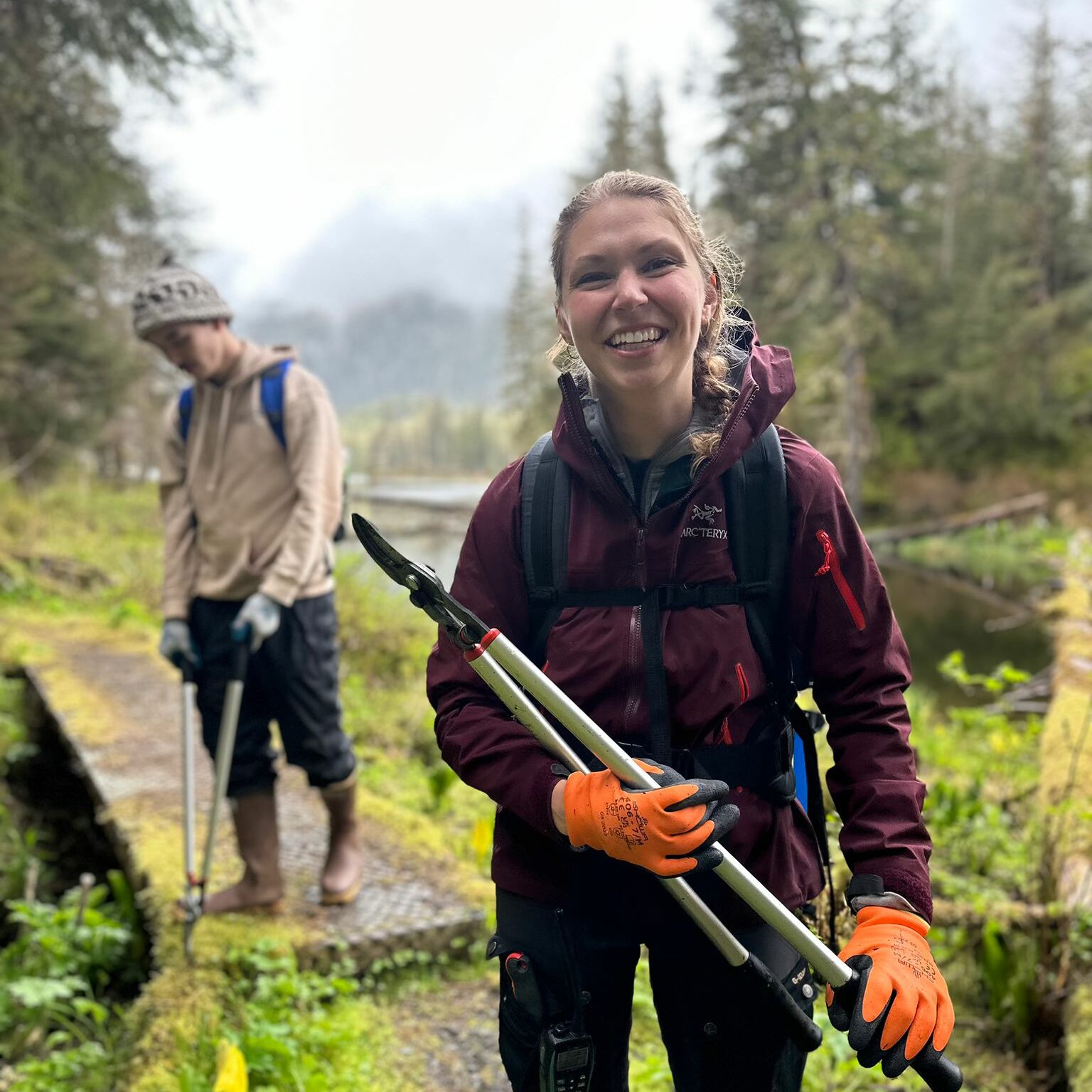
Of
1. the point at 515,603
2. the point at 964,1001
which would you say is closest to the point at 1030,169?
the point at 964,1001

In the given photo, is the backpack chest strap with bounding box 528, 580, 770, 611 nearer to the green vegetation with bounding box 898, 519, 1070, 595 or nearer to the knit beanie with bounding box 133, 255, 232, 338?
the knit beanie with bounding box 133, 255, 232, 338

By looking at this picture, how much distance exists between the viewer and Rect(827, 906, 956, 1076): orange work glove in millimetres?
1375

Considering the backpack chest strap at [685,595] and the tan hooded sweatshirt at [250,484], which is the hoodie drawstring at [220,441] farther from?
the backpack chest strap at [685,595]

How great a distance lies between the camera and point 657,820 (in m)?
1.38

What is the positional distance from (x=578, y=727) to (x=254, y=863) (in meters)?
2.61

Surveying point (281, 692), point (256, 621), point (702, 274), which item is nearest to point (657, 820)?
point (702, 274)

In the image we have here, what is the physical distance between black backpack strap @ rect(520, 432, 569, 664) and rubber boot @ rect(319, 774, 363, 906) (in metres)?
2.21

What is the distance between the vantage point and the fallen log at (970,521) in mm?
23016

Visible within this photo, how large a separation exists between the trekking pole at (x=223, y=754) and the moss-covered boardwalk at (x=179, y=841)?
0.46ft

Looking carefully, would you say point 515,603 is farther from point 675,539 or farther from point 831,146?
point 831,146

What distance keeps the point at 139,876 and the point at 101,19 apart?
6.60 meters

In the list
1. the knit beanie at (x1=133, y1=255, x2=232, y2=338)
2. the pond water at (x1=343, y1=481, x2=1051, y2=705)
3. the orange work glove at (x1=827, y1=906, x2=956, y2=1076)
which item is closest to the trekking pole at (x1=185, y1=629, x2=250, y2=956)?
the knit beanie at (x1=133, y1=255, x2=232, y2=338)

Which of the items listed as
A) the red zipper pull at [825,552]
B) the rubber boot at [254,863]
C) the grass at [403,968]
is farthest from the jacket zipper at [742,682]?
the rubber boot at [254,863]

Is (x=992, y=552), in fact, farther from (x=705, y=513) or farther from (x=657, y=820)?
(x=657, y=820)
